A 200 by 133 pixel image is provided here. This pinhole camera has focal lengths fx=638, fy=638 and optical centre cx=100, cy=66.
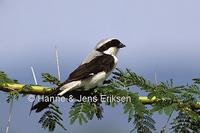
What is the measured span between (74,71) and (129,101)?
7.66 feet

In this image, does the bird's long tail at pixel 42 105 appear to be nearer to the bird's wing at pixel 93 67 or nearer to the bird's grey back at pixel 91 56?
the bird's wing at pixel 93 67

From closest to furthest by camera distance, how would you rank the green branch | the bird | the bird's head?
the green branch, the bird, the bird's head

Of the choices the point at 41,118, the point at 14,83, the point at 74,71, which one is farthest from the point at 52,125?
the point at 74,71

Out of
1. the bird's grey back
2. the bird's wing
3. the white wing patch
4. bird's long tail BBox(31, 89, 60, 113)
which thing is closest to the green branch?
bird's long tail BBox(31, 89, 60, 113)

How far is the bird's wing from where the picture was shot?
6182 millimetres

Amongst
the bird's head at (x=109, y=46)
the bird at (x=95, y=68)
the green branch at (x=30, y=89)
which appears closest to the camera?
the green branch at (x=30, y=89)

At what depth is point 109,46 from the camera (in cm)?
772

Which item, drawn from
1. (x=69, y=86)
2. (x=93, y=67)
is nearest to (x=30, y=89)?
(x=69, y=86)

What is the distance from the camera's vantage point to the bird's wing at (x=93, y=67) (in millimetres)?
6182

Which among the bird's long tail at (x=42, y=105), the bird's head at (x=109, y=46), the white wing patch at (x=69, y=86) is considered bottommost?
the bird's long tail at (x=42, y=105)

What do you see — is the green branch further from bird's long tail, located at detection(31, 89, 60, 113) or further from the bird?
the bird

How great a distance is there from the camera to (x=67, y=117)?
3916 millimetres

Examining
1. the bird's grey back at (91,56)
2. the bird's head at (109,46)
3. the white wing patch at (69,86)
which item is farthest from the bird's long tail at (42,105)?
the bird's head at (109,46)

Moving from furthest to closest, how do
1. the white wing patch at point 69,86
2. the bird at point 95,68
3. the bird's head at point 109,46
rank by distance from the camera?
the bird's head at point 109,46 → the bird at point 95,68 → the white wing patch at point 69,86
